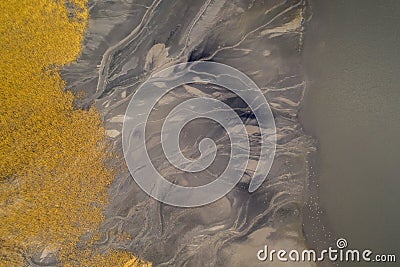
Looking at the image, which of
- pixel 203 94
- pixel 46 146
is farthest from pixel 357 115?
pixel 46 146

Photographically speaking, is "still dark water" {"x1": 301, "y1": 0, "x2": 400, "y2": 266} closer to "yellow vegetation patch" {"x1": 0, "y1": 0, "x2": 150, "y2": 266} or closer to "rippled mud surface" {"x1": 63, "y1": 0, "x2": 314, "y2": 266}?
"rippled mud surface" {"x1": 63, "y1": 0, "x2": 314, "y2": 266}

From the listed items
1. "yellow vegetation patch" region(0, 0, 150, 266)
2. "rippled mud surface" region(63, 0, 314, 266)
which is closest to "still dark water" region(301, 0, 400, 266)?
"rippled mud surface" region(63, 0, 314, 266)

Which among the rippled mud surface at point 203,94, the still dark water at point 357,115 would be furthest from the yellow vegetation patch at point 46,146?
the still dark water at point 357,115

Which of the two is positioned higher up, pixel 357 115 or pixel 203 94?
pixel 203 94

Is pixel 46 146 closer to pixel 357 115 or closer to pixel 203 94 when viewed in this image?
pixel 203 94

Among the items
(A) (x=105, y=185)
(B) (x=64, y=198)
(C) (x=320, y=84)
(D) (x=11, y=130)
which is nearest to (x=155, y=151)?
(A) (x=105, y=185)

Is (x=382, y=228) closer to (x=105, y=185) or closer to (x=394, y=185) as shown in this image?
(x=394, y=185)
